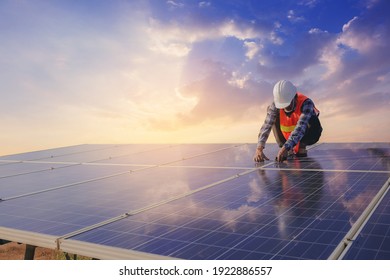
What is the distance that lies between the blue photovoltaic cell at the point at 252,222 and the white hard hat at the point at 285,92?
235 cm

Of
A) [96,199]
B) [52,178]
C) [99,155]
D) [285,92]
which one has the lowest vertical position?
[96,199]

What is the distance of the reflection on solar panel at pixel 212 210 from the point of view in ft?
10.7

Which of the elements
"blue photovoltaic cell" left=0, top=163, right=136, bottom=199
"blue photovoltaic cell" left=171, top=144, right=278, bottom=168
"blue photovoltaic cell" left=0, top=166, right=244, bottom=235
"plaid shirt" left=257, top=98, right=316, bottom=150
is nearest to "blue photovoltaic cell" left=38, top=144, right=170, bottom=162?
"blue photovoltaic cell" left=0, top=163, right=136, bottom=199

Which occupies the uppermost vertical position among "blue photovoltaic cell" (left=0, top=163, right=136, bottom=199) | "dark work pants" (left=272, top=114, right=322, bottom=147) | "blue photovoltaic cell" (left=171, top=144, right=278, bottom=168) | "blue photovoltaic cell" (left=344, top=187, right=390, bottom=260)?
"dark work pants" (left=272, top=114, right=322, bottom=147)

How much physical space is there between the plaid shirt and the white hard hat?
0.29 m

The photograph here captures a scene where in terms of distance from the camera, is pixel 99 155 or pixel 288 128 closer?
pixel 288 128

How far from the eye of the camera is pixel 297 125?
23.9ft

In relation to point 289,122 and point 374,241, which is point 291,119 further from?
Result: point 374,241

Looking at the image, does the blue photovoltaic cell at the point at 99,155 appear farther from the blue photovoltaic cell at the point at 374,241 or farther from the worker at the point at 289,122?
the blue photovoltaic cell at the point at 374,241

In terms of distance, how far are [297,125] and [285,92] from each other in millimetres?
→ 655

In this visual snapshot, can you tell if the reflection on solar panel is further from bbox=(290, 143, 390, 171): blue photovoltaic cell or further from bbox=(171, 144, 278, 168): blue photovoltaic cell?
bbox=(171, 144, 278, 168): blue photovoltaic cell

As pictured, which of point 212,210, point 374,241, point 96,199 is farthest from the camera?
point 96,199

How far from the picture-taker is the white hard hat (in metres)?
7.50

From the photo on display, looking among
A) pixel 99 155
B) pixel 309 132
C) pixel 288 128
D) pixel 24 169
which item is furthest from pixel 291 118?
pixel 24 169
